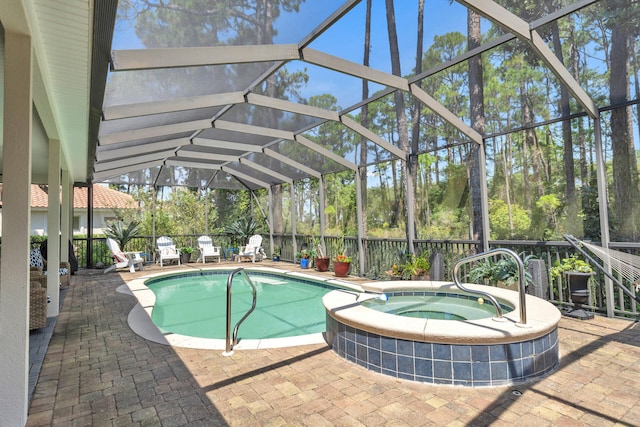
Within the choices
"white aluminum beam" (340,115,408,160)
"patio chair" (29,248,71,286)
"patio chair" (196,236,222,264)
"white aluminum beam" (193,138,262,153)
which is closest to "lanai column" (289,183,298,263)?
"white aluminum beam" (193,138,262,153)

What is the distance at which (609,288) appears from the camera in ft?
15.4

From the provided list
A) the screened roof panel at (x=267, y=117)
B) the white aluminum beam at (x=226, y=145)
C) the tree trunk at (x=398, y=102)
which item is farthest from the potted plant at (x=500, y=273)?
the white aluminum beam at (x=226, y=145)

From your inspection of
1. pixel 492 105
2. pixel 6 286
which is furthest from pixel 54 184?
pixel 492 105

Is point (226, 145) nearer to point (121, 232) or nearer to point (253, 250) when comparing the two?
point (253, 250)

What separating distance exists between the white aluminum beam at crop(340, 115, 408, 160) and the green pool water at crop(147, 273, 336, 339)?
11.3 feet

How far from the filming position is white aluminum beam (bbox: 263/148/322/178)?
30.1 ft

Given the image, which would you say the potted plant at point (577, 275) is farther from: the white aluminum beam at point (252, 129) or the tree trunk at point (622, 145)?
the white aluminum beam at point (252, 129)

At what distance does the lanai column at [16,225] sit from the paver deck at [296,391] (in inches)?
15.7

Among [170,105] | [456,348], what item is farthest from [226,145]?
[456,348]

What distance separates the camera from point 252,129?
24.2 ft

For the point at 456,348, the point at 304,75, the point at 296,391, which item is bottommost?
the point at 296,391

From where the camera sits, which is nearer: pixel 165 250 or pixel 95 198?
pixel 165 250

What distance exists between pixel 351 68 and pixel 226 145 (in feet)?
15.7

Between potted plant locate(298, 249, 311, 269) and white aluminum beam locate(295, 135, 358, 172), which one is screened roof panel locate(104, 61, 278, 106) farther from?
potted plant locate(298, 249, 311, 269)
